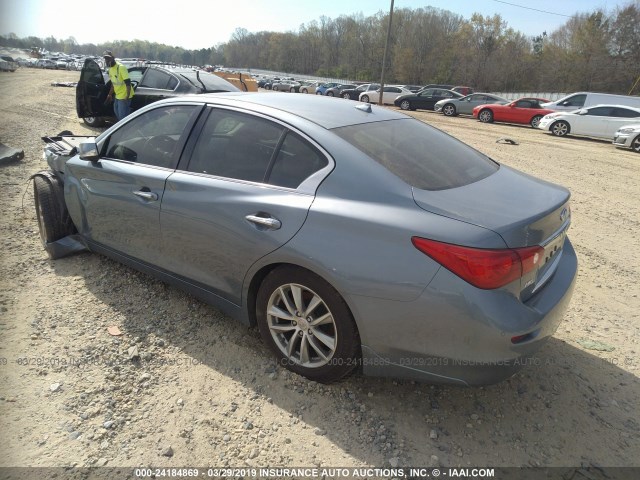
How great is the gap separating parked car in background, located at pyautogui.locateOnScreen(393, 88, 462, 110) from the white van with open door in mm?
7425

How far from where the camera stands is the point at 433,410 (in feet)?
8.25

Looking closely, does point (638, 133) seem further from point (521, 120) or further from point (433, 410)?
point (433, 410)

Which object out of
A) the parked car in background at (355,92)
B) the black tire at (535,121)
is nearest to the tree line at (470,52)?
the parked car in background at (355,92)

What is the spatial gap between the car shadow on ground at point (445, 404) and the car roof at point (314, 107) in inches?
61.8

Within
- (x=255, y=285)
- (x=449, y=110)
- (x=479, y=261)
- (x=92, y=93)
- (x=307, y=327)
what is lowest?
(x=307, y=327)

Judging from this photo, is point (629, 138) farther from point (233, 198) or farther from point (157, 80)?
point (233, 198)

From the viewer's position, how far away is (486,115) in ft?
68.9

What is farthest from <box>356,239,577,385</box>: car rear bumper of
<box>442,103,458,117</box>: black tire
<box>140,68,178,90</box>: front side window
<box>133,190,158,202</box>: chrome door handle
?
<box>442,103,458,117</box>: black tire

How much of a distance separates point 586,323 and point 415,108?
25.2 meters

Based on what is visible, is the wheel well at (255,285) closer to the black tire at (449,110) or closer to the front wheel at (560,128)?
the front wheel at (560,128)

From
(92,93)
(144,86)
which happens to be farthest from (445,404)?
(92,93)

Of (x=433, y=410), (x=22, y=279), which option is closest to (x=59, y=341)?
(x=22, y=279)

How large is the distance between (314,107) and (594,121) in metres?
17.5

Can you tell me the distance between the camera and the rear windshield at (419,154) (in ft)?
8.04
